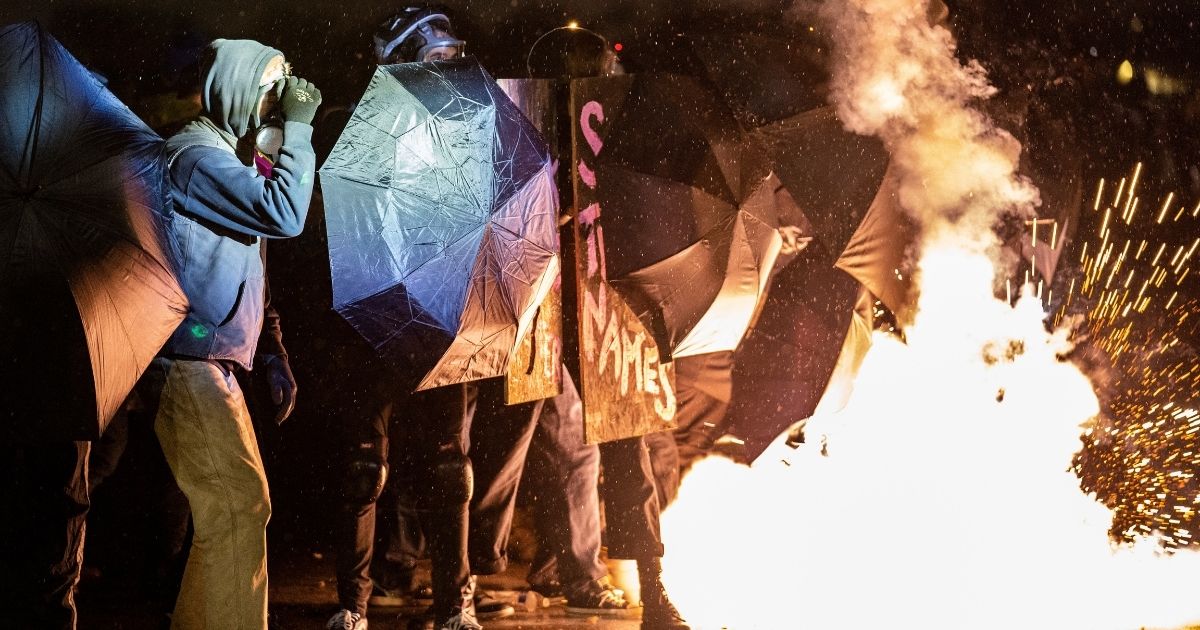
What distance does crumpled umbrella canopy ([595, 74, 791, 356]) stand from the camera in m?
5.23

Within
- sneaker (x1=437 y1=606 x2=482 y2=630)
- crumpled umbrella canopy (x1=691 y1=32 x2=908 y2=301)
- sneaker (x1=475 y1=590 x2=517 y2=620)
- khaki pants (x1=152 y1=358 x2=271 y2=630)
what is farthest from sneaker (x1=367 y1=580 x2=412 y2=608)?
crumpled umbrella canopy (x1=691 y1=32 x2=908 y2=301)

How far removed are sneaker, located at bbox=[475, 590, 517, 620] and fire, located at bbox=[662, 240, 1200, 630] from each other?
791 millimetres

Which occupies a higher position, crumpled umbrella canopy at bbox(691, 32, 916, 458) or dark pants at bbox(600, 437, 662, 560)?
crumpled umbrella canopy at bbox(691, 32, 916, 458)

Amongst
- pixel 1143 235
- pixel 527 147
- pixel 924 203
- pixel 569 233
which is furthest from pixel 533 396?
pixel 1143 235

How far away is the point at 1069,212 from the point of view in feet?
22.8

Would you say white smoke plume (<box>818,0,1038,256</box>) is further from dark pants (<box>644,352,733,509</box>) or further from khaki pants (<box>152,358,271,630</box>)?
khaki pants (<box>152,358,271,630</box>)

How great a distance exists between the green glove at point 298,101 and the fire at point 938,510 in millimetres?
2713

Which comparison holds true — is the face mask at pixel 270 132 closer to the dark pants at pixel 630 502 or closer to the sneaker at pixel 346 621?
the sneaker at pixel 346 621

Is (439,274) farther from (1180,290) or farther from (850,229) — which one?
(1180,290)

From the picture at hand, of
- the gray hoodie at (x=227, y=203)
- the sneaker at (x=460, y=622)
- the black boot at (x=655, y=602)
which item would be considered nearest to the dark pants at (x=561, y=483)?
the black boot at (x=655, y=602)

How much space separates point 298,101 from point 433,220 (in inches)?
33.8

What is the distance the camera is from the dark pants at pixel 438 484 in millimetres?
4641

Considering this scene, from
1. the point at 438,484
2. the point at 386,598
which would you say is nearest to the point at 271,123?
the point at 438,484

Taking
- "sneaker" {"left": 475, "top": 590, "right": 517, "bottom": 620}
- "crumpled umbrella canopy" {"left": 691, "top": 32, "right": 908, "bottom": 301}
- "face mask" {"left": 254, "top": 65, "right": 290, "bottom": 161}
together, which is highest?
"crumpled umbrella canopy" {"left": 691, "top": 32, "right": 908, "bottom": 301}
